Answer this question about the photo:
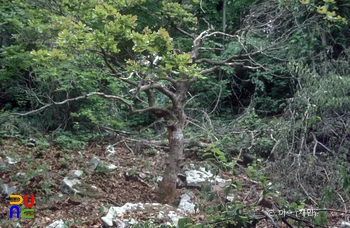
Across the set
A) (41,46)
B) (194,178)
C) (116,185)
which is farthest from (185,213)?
(41,46)

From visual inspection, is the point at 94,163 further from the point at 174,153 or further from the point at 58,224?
the point at 58,224

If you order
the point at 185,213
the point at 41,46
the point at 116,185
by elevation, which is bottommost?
the point at 116,185

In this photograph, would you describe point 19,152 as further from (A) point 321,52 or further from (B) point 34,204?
(A) point 321,52

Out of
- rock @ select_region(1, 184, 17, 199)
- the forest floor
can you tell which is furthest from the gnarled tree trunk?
rock @ select_region(1, 184, 17, 199)

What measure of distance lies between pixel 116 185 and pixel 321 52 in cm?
430

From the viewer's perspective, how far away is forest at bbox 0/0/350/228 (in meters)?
4.88

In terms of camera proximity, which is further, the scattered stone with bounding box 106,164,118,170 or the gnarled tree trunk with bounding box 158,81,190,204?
the scattered stone with bounding box 106,164,118,170

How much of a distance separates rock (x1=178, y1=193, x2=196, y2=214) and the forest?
16 mm

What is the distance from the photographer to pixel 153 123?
6.82 metres

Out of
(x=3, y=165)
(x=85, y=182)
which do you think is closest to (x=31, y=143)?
(x=3, y=165)

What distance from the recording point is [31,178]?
20.1ft

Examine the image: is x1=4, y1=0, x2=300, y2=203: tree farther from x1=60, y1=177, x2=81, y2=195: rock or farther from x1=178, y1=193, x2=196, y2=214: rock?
x1=60, y1=177, x2=81, y2=195: rock

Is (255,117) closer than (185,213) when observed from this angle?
No

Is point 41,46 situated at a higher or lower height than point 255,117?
higher
